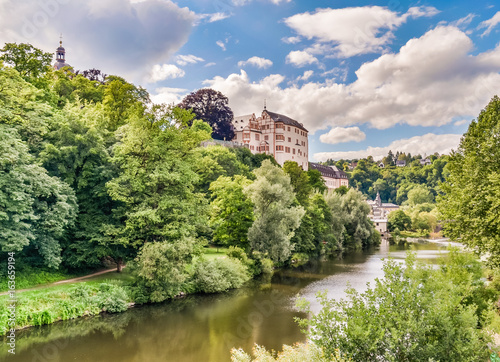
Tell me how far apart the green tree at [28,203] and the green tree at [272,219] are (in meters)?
14.0

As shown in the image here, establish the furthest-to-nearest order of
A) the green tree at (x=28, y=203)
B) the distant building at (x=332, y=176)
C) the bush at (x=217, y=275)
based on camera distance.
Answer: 1. the distant building at (x=332, y=176)
2. the bush at (x=217, y=275)
3. the green tree at (x=28, y=203)

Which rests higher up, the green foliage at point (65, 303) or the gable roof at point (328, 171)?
the gable roof at point (328, 171)

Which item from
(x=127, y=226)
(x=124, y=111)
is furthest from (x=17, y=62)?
→ (x=127, y=226)

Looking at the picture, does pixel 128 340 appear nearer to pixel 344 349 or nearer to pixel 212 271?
pixel 212 271

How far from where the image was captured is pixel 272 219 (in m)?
30.0

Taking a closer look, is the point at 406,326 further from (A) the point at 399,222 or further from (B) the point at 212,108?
(A) the point at 399,222

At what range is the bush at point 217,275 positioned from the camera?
2334cm

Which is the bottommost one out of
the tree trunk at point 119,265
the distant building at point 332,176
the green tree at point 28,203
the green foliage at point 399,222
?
the tree trunk at point 119,265

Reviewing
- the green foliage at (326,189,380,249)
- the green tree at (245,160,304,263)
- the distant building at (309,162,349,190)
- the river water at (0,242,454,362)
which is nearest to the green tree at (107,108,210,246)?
the river water at (0,242,454,362)

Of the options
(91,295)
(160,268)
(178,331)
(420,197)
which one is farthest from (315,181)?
(420,197)

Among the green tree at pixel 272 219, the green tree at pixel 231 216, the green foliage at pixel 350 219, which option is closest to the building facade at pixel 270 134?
the green foliage at pixel 350 219

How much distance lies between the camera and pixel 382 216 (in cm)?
8556

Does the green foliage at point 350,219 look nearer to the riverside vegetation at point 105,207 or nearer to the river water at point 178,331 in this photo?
the riverside vegetation at point 105,207

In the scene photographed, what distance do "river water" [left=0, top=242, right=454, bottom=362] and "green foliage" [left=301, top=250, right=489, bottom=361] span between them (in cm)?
383
